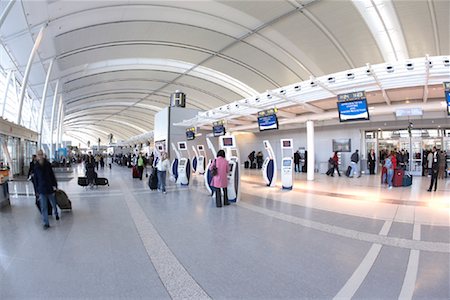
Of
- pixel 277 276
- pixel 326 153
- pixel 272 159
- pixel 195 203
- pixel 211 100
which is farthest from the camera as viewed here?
pixel 211 100

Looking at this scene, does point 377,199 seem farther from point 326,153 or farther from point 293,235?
point 326,153

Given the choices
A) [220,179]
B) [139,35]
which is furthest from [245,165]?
[220,179]

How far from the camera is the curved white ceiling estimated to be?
12.9 metres

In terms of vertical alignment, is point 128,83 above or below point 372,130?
Answer: above

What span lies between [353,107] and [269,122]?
14.4ft

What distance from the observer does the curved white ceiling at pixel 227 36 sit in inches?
507

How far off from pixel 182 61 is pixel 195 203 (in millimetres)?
16651

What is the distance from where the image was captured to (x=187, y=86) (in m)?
28.3

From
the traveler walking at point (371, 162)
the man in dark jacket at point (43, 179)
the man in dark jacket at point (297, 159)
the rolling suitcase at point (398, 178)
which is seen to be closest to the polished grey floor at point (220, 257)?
the man in dark jacket at point (43, 179)

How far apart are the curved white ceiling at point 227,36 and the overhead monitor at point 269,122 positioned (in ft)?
18.4

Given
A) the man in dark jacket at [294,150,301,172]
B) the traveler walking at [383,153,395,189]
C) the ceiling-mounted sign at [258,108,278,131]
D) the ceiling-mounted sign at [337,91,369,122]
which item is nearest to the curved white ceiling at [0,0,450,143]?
the ceiling-mounted sign at [258,108,278,131]

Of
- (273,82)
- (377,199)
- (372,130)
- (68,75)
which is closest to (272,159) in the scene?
(377,199)

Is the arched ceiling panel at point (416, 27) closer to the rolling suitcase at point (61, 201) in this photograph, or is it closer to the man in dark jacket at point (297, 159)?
the man in dark jacket at point (297, 159)

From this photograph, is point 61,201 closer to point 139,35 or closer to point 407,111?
point 139,35
